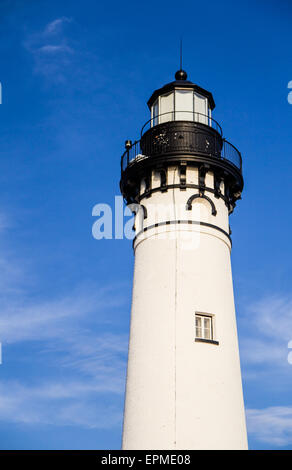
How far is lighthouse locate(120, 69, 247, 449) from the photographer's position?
55.8 ft

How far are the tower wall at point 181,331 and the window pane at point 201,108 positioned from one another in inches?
92.2

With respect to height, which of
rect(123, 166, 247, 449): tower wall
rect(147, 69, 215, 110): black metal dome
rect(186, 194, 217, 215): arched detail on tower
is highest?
rect(147, 69, 215, 110): black metal dome

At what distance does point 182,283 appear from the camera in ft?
60.7

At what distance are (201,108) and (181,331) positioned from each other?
28.5ft

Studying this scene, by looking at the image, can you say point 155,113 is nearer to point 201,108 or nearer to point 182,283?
point 201,108

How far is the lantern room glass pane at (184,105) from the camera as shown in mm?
21163

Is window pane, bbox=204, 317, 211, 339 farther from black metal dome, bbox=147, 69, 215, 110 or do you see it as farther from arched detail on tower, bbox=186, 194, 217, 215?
black metal dome, bbox=147, 69, 215, 110

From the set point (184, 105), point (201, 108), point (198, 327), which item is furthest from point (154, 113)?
point (198, 327)

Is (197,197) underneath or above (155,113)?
underneath

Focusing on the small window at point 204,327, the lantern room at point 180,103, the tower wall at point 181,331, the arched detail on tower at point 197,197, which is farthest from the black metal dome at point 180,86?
the small window at point 204,327

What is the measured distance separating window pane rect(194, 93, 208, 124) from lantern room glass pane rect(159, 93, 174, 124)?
89cm

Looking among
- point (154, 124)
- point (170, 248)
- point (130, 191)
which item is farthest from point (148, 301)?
point (154, 124)

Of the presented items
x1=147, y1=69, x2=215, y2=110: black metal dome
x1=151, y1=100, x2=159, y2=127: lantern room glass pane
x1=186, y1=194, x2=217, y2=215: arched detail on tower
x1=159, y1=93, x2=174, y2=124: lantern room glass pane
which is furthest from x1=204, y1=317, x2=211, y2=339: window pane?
x1=147, y1=69, x2=215, y2=110: black metal dome
